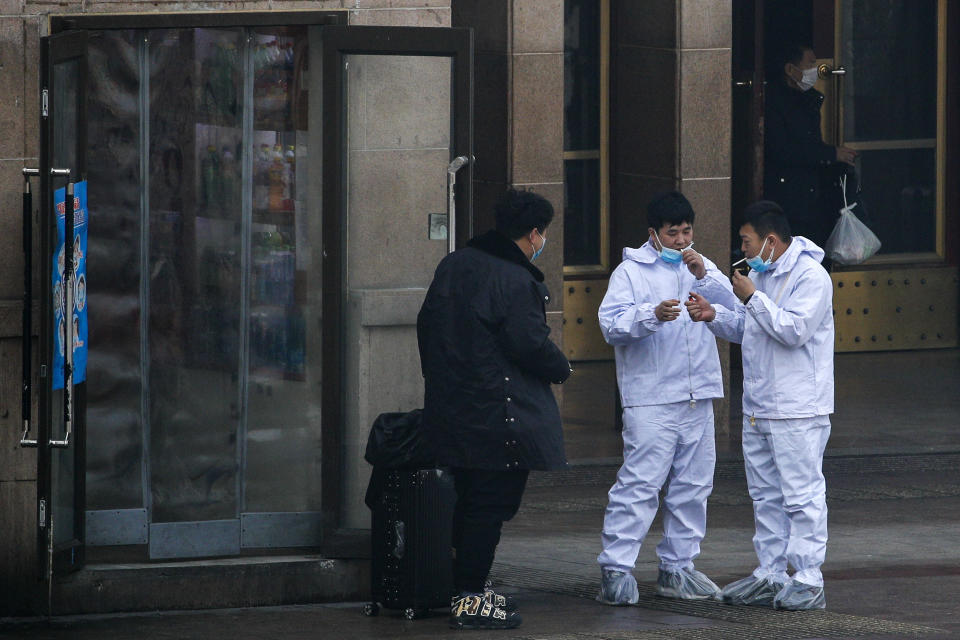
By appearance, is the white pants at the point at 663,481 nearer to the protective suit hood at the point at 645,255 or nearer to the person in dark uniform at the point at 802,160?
the protective suit hood at the point at 645,255

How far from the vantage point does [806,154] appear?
1553 cm

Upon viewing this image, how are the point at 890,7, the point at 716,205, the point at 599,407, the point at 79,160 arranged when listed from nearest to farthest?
1. the point at 79,160
2. the point at 716,205
3. the point at 599,407
4. the point at 890,7

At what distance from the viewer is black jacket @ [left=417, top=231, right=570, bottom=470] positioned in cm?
827

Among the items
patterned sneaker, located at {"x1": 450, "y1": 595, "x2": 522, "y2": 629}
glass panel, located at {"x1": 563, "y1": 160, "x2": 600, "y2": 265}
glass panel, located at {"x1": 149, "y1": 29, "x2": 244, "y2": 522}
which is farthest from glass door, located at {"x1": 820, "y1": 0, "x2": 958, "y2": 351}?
patterned sneaker, located at {"x1": 450, "y1": 595, "x2": 522, "y2": 629}

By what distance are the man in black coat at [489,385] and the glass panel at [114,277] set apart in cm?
141

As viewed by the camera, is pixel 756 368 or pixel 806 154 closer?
pixel 756 368

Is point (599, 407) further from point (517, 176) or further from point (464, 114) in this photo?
point (464, 114)

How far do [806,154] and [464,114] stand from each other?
7024mm

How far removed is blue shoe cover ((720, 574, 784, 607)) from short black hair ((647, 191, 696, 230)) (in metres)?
1.55

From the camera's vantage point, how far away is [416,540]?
852 centimetres

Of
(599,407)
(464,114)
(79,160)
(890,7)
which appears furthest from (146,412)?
(890,7)

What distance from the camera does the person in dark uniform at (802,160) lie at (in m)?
15.5

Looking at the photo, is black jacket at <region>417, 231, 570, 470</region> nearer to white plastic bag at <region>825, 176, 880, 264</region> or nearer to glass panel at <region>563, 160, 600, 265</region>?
white plastic bag at <region>825, 176, 880, 264</region>

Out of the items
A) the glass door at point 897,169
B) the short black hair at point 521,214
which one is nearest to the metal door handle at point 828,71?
the glass door at point 897,169
